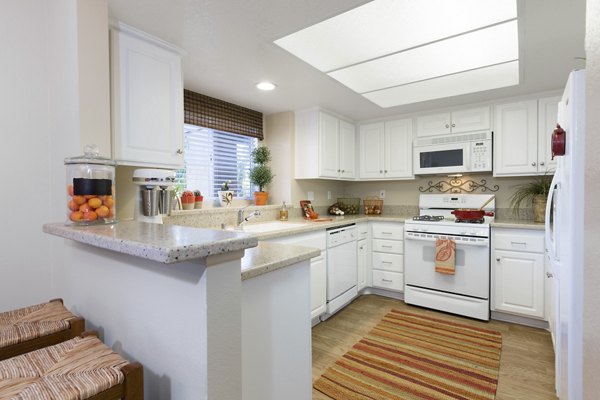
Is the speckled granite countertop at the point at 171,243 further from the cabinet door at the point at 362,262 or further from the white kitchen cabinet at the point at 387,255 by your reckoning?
the white kitchen cabinet at the point at 387,255

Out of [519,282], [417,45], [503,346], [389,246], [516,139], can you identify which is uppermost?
[417,45]

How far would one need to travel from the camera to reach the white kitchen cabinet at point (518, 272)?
259 cm

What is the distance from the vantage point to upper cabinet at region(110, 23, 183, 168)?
1.57m

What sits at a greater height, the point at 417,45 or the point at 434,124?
the point at 417,45

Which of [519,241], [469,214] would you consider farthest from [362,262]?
[519,241]

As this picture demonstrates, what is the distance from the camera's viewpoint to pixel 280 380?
1.13 meters

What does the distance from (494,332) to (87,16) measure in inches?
140

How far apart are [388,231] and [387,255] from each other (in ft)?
0.91

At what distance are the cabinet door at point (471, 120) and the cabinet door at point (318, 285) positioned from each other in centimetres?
207

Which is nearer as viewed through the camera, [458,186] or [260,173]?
Answer: [260,173]

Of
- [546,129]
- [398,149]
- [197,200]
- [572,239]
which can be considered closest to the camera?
[572,239]

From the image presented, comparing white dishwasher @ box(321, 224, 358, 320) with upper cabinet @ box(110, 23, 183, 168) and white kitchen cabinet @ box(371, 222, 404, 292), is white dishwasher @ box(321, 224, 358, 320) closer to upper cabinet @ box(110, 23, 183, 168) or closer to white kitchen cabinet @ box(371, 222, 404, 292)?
white kitchen cabinet @ box(371, 222, 404, 292)

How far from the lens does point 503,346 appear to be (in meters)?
2.34

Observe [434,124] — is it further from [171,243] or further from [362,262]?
[171,243]
